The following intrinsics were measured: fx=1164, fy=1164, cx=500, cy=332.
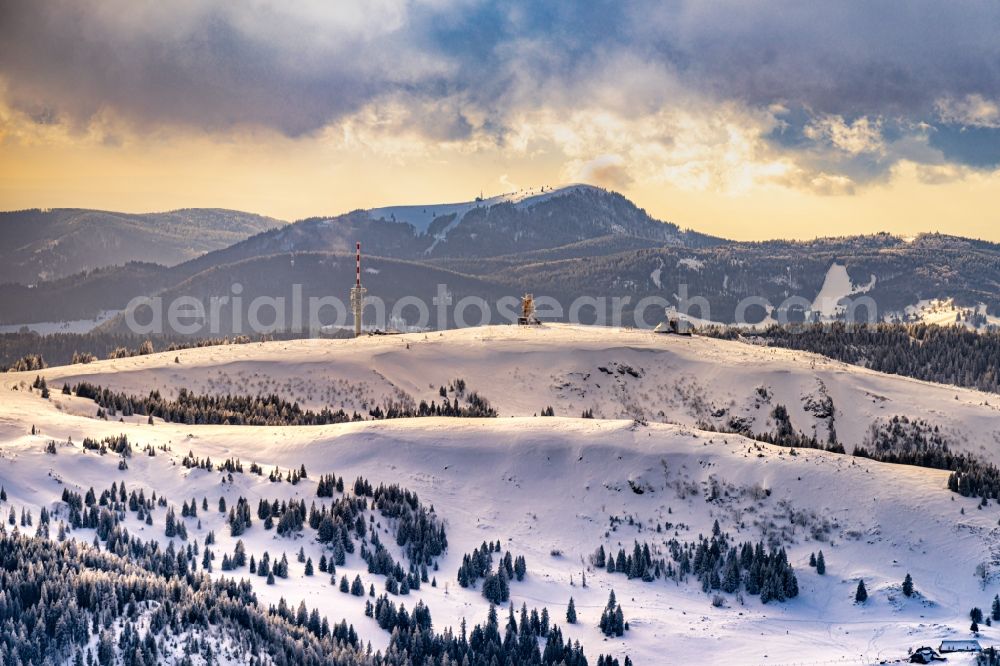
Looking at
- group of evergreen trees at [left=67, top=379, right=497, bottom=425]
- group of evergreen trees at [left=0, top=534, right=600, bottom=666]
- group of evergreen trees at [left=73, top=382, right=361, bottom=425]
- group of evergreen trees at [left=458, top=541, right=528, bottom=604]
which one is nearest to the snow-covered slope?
group of evergreen trees at [left=458, top=541, right=528, bottom=604]

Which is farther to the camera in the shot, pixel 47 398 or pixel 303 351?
pixel 303 351

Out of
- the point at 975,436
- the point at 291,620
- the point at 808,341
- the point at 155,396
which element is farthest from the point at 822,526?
the point at 808,341

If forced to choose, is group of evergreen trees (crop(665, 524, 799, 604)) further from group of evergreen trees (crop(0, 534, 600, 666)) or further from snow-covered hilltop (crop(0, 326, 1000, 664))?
group of evergreen trees (crop(0, 534, 600, 666))

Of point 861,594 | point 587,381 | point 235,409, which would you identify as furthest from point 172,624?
point 587,381

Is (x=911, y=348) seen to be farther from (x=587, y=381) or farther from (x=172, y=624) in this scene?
(x=172, y=624)

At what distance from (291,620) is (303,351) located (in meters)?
85.3

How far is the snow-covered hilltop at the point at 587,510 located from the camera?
236ft

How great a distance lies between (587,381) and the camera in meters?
143

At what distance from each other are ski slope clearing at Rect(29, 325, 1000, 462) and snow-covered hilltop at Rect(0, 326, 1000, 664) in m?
3.50

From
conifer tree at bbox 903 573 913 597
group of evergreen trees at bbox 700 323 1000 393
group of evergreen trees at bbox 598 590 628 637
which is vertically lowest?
group of evergreen trees at bbox 598 590 628 637

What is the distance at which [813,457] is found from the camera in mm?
95375

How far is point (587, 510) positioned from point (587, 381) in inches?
2088

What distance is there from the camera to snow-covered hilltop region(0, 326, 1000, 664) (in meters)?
71.9

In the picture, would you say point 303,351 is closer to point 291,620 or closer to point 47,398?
point 47,398
